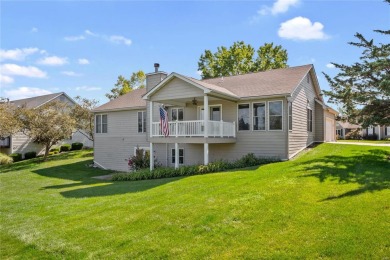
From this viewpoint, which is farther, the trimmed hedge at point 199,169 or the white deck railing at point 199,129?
the white deck railing at point 199,129

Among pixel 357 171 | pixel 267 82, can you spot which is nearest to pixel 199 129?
pixel 267 82

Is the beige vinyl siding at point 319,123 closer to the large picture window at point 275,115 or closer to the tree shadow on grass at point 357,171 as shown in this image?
the large picture window at point 275,115

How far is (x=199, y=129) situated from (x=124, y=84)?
27.9m

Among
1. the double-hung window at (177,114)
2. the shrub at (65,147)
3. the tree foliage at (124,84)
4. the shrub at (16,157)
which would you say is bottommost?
the shrub at (16,157)

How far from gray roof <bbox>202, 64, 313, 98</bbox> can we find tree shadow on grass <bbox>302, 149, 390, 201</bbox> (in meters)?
4.83

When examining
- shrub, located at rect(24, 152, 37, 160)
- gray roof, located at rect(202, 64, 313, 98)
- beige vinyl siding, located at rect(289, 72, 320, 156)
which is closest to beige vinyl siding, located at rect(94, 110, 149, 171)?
gray roof, located at rect(202, 64, 313, 98)

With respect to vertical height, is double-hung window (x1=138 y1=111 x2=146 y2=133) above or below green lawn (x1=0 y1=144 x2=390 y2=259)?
above

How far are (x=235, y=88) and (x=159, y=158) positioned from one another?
725cm

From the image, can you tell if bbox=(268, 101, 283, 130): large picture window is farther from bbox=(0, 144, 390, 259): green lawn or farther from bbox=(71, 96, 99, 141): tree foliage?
bbox=(71, 96, 99, 141): tree foliage

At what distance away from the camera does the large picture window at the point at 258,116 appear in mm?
16547

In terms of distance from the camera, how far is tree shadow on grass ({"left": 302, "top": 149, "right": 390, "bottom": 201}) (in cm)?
803

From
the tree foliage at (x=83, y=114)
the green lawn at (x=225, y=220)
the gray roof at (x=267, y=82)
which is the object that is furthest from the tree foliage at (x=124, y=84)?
the green lawn at (x=225, y=220)

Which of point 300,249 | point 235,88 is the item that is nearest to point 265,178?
point 300,249

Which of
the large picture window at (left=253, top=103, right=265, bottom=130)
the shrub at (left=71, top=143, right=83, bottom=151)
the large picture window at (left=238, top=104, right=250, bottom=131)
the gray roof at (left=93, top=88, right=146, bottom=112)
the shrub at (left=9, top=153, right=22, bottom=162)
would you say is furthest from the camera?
the shrub at (left=71, top=143, right=83, bottom=151)
